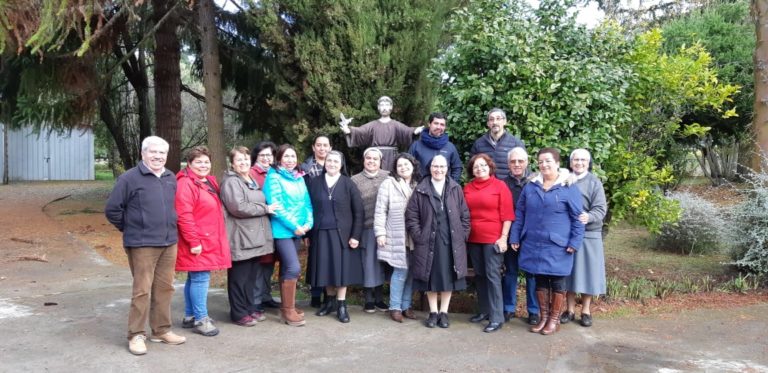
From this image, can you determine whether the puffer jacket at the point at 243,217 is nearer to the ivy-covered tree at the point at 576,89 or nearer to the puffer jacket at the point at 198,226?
the puffer jacket at the point at 198,226

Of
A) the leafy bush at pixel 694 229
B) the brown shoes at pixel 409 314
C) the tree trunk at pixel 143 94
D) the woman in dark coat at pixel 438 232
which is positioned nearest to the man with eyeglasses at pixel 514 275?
the woman in dark coat at pixel 438 232

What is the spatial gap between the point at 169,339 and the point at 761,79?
848 centimetres

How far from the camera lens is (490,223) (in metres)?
5.64

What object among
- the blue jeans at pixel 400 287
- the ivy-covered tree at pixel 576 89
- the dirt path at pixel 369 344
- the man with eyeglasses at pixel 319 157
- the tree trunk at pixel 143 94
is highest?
the tree trunk at pixel 143 94

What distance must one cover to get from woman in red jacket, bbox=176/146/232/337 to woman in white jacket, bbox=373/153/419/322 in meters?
1.40

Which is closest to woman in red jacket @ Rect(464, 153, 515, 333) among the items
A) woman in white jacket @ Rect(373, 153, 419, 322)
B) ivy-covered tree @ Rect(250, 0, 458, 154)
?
woman in white jacket @ Rect(373, 153, 419, 322)

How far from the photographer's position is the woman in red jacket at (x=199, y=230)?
497cm

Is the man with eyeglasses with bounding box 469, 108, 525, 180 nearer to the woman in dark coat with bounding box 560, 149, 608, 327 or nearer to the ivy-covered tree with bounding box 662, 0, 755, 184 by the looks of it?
the woman in dark coat with bounding box 560, 149, 608, 327

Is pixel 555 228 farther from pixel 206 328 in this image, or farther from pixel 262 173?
pixel 206 328

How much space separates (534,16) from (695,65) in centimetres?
195

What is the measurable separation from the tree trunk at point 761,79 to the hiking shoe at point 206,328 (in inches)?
300

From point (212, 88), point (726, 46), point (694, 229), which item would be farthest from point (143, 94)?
point (726, 46)

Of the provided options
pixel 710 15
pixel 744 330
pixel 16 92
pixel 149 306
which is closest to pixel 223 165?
pixel 16 92

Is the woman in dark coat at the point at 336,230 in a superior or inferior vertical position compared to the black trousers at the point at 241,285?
superior
